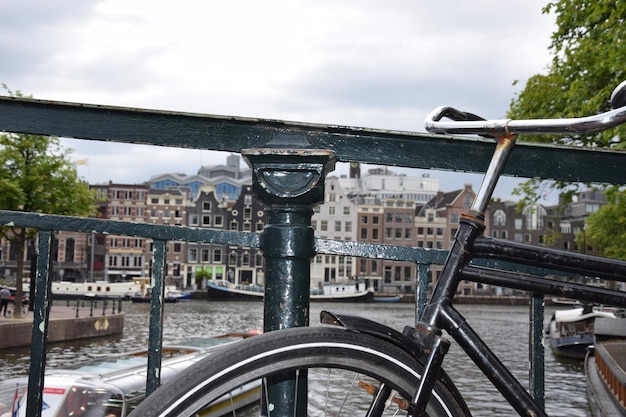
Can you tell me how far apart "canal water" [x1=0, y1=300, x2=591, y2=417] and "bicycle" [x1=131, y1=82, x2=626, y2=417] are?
0.65ft

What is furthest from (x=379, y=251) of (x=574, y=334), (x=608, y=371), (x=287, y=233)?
(x=574, y=334)

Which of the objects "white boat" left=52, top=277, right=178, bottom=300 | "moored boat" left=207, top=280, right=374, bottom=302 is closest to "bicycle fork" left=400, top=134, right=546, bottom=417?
"white boat" left=52, top=277, right=178, bottom=300

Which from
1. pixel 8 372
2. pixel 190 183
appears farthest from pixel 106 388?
pixel 190 183

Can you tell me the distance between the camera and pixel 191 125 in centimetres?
171

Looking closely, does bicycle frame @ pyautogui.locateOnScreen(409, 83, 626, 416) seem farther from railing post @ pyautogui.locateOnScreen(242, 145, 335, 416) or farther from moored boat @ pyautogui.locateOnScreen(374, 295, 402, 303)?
moored boat @ pyautogui.locateOnScreen(374, 295, 402, 303)

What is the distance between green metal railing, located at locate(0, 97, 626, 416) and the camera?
1.57 meters

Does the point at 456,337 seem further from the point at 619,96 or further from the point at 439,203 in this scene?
the point at 439,203

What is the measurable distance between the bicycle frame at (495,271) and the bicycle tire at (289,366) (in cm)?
4

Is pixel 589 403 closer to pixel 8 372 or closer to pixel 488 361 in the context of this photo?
pixel 8 372

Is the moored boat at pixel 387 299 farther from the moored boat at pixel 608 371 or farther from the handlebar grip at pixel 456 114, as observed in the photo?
the handlebar grip at pixel 456 114

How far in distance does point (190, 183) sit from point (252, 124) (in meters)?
79.3

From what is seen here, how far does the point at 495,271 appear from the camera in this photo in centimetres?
128

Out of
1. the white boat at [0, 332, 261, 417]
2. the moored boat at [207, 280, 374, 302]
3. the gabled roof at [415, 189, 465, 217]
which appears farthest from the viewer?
the gabled roof at [415, 189, 465, 217]

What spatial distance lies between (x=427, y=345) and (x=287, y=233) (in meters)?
0.47
